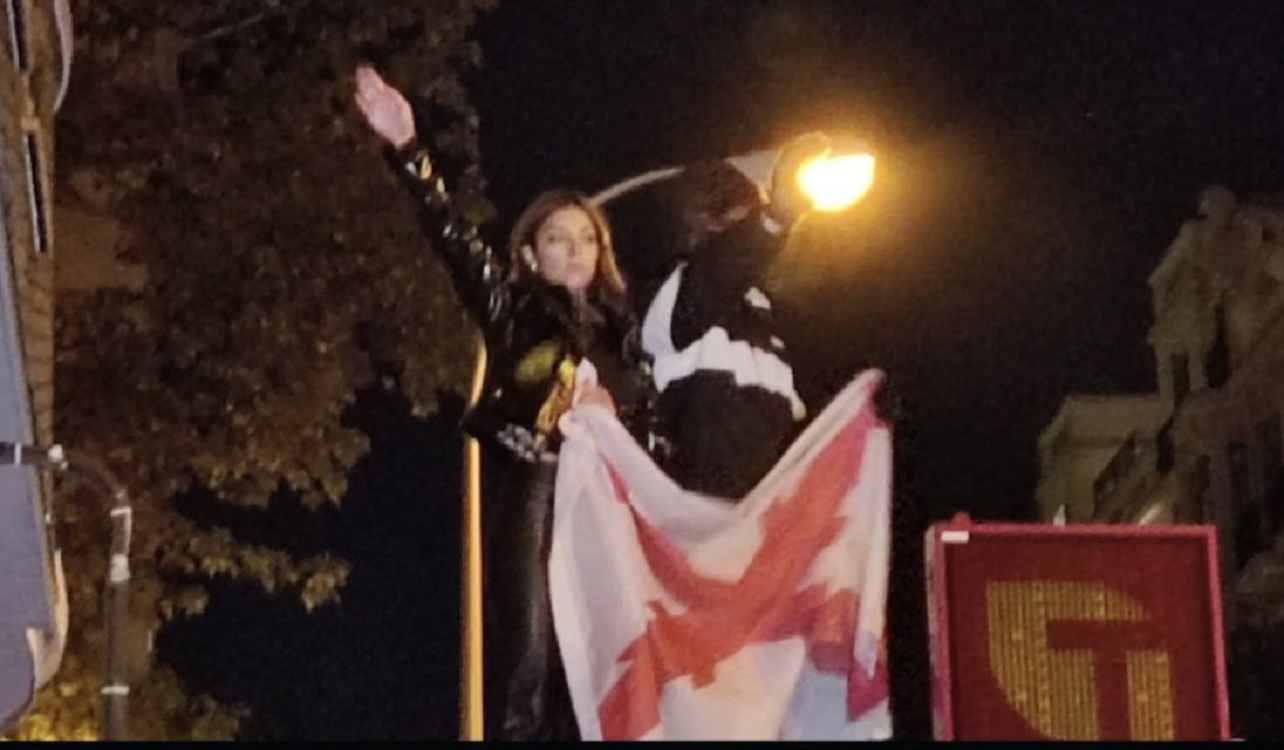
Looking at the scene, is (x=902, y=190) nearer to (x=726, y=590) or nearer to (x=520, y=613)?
(x=726, y=590)

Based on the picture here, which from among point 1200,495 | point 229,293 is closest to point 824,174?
point 1200,495

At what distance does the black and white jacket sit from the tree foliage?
521 mm

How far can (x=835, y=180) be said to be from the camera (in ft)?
14.2

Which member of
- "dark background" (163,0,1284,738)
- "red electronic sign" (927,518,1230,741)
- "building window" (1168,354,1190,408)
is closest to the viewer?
"red electronic sign" (927,518,1230,741)

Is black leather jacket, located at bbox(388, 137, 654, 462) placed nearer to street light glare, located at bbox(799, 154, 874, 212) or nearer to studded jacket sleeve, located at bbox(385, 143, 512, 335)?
studded jacket sleeve, located at bbox(385, 143, 512, 335)

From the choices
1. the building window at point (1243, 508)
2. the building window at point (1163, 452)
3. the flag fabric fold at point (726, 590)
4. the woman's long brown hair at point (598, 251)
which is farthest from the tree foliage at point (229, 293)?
the building window at point (1243, 508)

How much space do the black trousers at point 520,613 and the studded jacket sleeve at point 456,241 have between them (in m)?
0.35

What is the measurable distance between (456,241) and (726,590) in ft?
3.34

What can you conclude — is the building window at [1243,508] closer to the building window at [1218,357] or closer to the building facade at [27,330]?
the building window at [1218,357]

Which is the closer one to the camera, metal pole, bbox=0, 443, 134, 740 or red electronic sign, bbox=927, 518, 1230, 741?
metal pole, bbox=0, 443, 134, 740

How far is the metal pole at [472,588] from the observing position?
13.4 ft

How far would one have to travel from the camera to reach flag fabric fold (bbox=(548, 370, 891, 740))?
3.95 m

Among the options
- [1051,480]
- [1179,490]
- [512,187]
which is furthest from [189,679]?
[1179,490]

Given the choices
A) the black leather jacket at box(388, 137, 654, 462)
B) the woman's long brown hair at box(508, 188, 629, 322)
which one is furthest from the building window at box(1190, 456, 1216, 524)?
the woman's long brown hair at box(508, 188, 629, 322)
